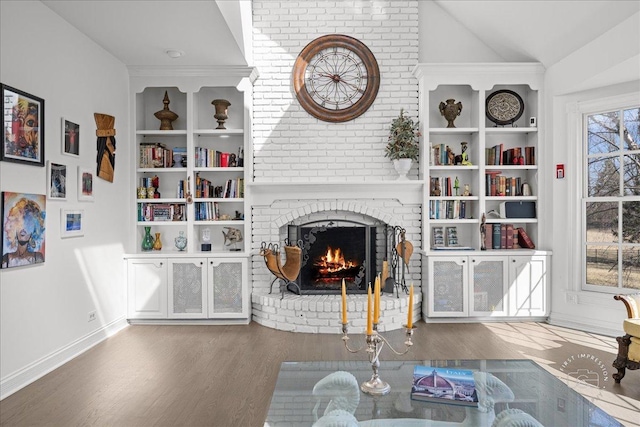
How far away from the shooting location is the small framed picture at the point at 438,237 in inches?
209

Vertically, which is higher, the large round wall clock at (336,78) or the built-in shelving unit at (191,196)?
the large round wall clock at (336,78)

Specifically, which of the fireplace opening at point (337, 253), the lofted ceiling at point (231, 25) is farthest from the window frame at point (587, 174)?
the fireplace opening at point (337, 253)

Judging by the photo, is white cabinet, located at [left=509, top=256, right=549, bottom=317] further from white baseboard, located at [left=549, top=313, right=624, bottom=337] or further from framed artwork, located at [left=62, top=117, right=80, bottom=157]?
framed artwork, located at [left=62, top=117, right=80, bottom=157]

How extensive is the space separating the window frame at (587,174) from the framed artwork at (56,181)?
5006 millimetres

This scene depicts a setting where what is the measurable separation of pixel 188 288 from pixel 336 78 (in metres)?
2.92

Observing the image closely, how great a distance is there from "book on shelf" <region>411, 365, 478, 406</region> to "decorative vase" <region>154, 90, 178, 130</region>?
4.09 metres

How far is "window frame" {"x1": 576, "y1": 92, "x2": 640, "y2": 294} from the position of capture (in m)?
4.49

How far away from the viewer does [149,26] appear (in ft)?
12.8

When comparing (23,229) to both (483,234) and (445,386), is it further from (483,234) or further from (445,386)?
(483,234)

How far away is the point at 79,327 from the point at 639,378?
453 cm

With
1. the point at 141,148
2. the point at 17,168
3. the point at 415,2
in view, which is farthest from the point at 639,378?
the point at 141,148

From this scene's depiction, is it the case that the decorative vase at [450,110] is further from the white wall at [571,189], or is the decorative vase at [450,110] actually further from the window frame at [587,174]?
the window frame at [587,174]

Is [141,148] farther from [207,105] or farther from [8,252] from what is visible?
[8,252]

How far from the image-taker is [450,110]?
514 cm
